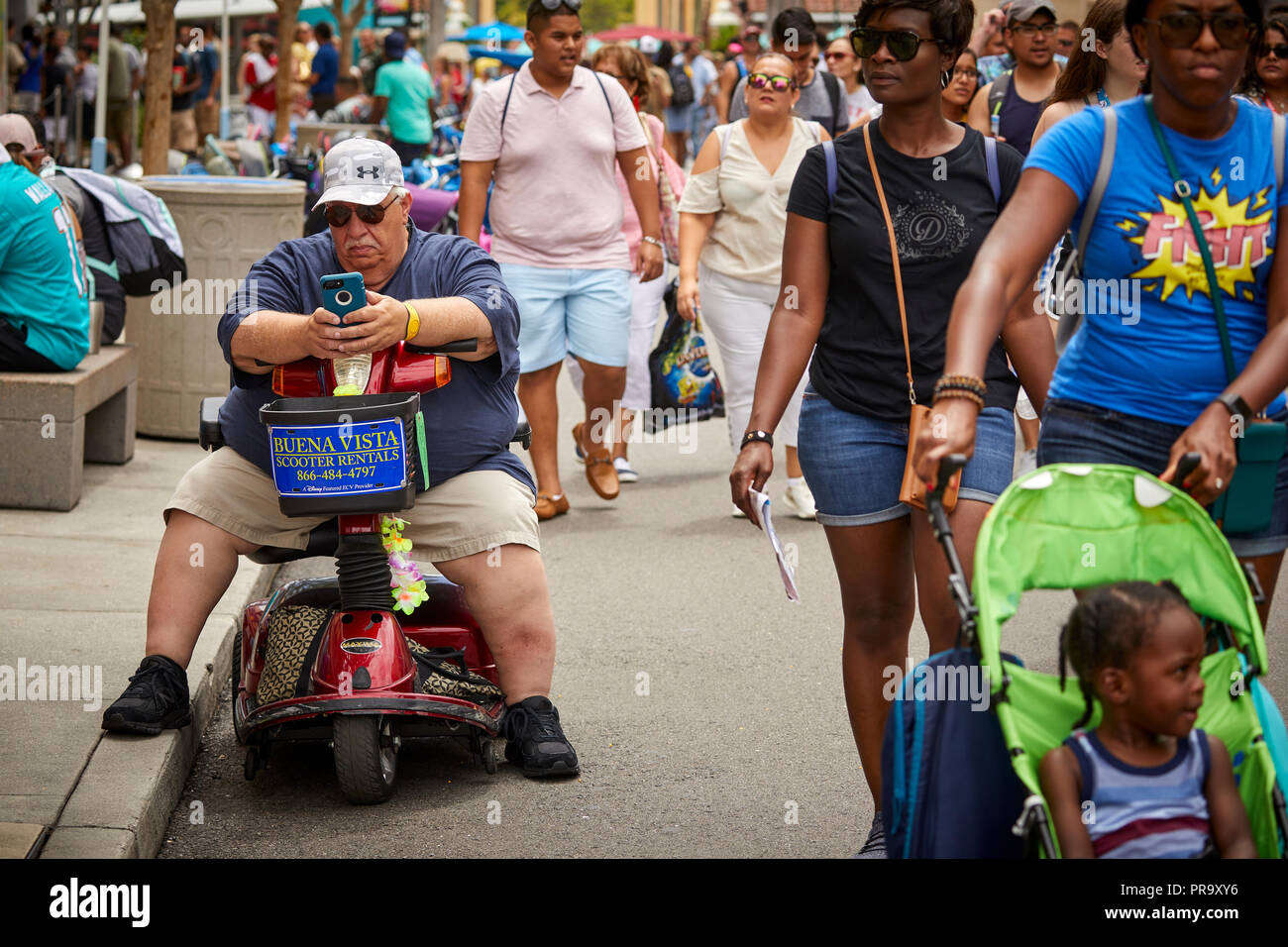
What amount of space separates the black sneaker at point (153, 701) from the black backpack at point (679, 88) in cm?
Result: 2284

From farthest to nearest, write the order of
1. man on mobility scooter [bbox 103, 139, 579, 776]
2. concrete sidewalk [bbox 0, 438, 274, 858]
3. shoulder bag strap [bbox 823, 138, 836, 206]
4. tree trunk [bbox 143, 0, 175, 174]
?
1. tree trunk [bbox 143, 0, 175, 174]
2. man on mobility scooter [bbox 103, 139, 579, 776]
3. concrete sidewalk [bbox 0, 438, 274, 858]
4. shoulder bag strap [bbox 823, 138, 836, 206]

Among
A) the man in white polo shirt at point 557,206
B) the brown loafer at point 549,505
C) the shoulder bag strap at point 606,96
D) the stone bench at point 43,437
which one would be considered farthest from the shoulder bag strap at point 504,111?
the stone bench at point 43,437

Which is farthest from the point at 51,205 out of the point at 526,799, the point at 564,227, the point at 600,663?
the point at 526,799

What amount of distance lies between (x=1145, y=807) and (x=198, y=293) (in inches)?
277

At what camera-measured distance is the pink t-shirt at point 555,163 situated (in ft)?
26.3

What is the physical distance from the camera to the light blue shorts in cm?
818

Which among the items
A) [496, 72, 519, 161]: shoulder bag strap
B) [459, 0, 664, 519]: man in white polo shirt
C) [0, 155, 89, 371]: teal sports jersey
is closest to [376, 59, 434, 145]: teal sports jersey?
[459, 0, 664, 519]: man in white polo shirt

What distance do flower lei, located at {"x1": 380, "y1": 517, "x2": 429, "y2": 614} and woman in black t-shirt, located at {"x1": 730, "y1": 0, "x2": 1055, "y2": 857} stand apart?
1.19 meters

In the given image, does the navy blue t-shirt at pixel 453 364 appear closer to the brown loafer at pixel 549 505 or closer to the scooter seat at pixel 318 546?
the scooter seat at pixel 318 546

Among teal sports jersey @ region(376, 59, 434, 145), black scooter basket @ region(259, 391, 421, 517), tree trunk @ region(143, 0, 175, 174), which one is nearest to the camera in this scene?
black scooter basket @ region(259, 391, 421, 517)

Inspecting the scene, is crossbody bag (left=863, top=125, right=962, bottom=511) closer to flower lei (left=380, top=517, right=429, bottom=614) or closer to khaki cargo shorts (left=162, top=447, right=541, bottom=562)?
khaki cargo shorts (left=162, top=447, right=541, bottom=562)

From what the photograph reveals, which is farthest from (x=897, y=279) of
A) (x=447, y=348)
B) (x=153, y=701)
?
(x=153, y=701)

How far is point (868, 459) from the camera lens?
13.0 ft
